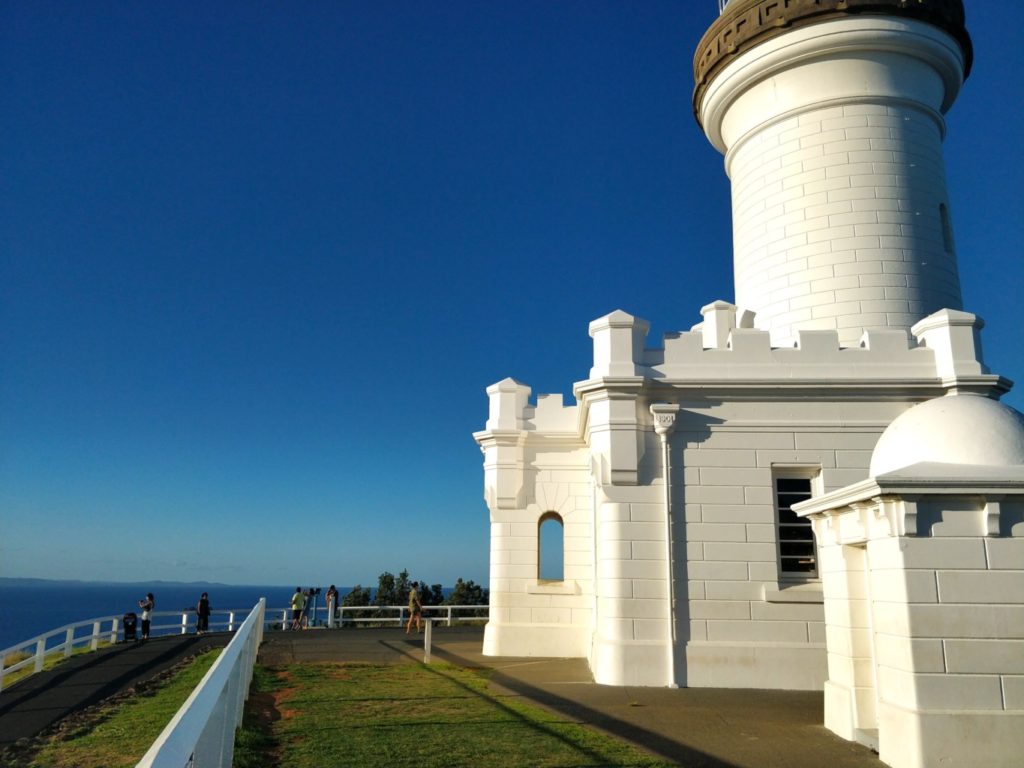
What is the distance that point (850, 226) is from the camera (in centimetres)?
1475

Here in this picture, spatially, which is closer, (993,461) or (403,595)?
(993,461)

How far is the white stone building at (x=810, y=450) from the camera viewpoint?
7230mm

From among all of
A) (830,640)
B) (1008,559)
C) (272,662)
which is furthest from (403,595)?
(1008,559)

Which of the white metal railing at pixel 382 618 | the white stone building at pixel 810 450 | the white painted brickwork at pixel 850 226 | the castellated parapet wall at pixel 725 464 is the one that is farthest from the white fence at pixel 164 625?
the white painted brickwork at pixel 850 226

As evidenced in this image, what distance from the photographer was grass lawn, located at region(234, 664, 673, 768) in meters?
7.44

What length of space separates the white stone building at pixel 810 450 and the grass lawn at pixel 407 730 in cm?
265

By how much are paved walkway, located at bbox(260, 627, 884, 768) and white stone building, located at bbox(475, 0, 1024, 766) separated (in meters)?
0.44

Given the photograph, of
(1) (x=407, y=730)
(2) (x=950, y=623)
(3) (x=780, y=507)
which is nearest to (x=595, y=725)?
(1) (x=407, y=730)

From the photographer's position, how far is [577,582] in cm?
1609

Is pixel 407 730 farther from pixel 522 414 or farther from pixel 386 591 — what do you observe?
pixel 386 591

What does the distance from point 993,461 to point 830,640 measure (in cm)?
294

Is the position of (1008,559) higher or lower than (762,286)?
lower

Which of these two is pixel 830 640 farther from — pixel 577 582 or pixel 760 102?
pixel 760 102

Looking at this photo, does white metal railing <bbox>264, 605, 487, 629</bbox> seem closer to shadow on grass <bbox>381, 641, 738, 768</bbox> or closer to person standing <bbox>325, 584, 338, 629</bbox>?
person standing <bbox>325, 584, 338, 629</bbox>
